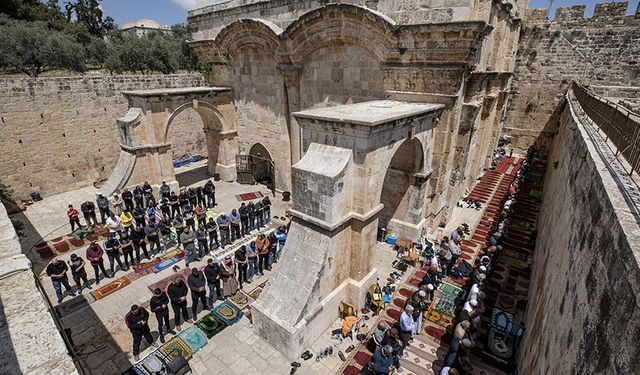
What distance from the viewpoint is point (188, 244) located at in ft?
33.7

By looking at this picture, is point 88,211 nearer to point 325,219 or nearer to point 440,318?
point 325,219

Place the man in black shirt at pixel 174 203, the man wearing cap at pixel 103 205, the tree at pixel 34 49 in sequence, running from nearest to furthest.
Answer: the man wearing cap at pixel 103 205, the man in black shirt at pixel 174 203, the tree at pixel 34 49

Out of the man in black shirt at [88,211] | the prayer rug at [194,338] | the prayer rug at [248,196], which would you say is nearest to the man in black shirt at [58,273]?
the prayer rug at [194,338]

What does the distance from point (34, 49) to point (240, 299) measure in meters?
28.6

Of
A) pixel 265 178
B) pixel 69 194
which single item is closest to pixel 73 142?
pixel 69 194

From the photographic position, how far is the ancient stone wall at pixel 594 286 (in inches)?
103

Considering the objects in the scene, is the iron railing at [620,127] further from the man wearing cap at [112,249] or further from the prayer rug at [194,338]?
the man wearing cap at [112,249]

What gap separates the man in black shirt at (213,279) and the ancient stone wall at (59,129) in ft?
40.7

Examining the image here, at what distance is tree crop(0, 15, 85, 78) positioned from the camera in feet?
77.0

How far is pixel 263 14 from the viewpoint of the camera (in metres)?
14.1

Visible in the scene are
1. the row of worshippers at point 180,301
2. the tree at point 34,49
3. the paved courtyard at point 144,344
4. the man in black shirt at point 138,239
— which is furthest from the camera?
the tree at point 34,49

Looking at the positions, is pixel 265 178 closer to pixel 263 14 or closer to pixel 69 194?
pixel 263 14

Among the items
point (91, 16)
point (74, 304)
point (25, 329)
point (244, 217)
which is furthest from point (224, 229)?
point (91, 16)

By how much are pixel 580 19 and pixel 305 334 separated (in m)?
23.8
